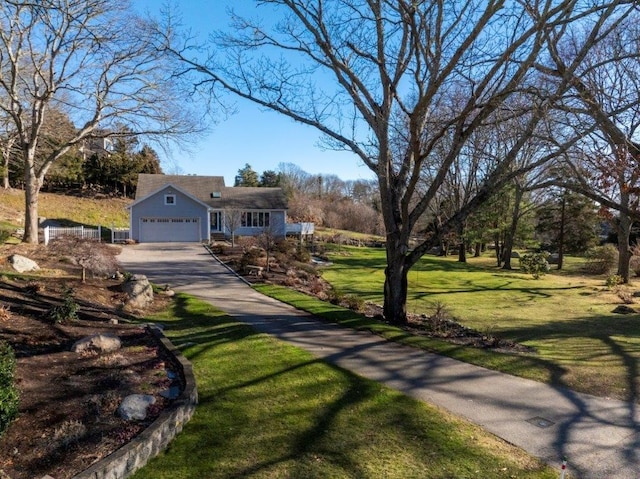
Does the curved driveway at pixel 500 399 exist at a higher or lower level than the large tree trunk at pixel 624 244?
lower

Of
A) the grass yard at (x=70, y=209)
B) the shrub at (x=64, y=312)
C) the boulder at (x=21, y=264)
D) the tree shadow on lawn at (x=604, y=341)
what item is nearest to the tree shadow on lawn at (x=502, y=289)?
the tree shadow on lawn at (x=604, y=341)

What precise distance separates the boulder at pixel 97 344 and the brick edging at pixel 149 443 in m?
2.12

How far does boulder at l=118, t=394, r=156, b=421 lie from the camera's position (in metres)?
5.11

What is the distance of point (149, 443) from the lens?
4562 mm

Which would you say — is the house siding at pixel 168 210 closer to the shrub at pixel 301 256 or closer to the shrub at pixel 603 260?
the shrub at pixel 301 256

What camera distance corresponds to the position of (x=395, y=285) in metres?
12.0

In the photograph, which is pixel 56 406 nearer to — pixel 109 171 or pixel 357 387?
pixel 357 387

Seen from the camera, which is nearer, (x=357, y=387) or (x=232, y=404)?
(x=232, y=404)

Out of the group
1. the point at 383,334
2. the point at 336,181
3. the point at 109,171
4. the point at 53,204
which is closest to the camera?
the point at 383,334

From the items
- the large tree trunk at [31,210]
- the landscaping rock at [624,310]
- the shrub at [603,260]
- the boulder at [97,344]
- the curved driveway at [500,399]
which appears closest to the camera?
the curved driveway at [500,399]

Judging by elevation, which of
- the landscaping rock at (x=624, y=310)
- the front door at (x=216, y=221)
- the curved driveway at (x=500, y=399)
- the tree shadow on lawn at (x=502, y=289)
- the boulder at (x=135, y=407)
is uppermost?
the front door at (x=216, y=221)

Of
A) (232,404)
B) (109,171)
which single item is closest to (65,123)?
(109,171)

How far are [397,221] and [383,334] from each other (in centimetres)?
334

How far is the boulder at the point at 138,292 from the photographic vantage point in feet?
39.9
